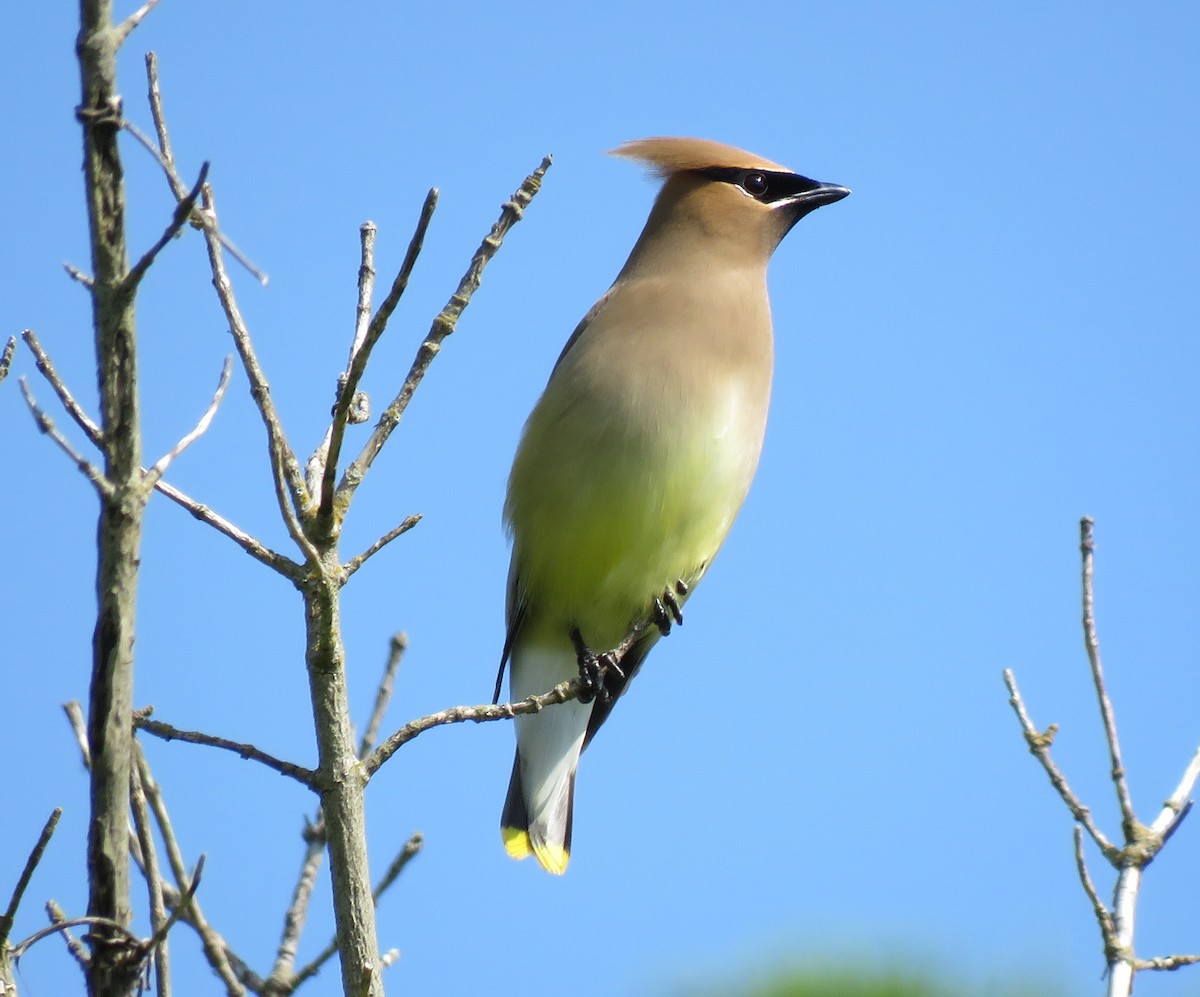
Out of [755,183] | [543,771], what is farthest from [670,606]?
[755,183]

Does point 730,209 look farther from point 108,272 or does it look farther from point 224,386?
point 108,272

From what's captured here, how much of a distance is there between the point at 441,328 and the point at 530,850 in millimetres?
2429

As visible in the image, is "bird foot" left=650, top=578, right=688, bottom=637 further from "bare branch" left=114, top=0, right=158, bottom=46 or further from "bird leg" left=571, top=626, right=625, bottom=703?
"bare branch" left=114, top=0, right=158, bottom=46

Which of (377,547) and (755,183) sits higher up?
(755,183)

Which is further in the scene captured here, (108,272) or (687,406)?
(687,406)

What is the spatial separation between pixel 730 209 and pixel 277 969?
2.87 metres

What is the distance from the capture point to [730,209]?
4.78 meters

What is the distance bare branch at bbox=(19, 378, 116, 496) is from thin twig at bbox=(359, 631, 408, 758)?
1.44 meters

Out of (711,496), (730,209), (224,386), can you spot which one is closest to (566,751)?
(711,496)

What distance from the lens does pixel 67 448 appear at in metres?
1.58

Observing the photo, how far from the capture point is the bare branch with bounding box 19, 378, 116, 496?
59.4 inches

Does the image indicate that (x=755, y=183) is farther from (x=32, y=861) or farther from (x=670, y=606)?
(x=32, y=861)

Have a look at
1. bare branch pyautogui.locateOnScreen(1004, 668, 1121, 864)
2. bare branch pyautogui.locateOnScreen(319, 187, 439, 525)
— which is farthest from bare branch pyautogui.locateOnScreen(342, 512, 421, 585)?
bare branch pyautogui.locateOnScreen(1004, 668, 1121, 864)

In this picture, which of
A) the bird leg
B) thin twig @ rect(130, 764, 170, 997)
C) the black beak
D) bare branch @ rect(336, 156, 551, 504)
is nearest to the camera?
thin twig @ rect(130, 764, 170, 997)
